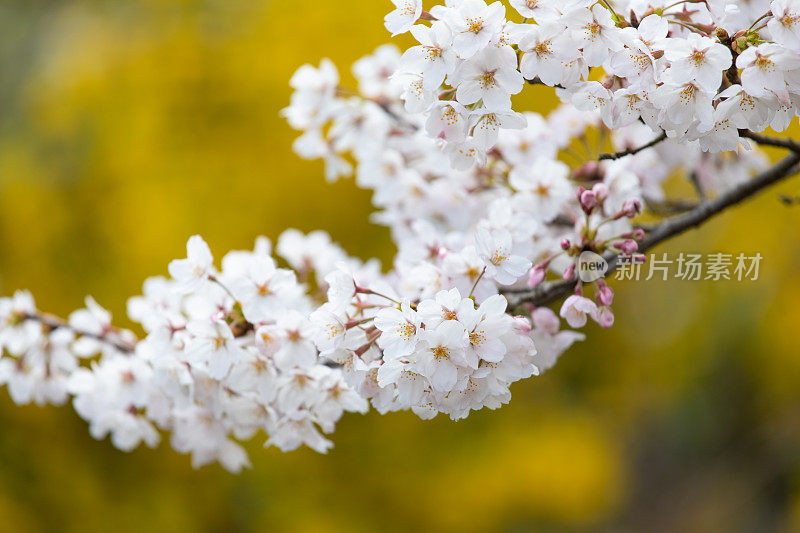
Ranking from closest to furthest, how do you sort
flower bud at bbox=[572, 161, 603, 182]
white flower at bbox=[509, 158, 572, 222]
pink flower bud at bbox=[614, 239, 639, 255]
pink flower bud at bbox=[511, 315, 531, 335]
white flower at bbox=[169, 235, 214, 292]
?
pink flower bud at bbox=[511, 315, 531, 335], pink flower bud at bbox=[614, 239, 639, 255], white flower at bbox=[169, 235, 214, 292], white flower at bbox=[509, 158, 572, 222], flower bud at bbox=[572, 161, 603, 182]

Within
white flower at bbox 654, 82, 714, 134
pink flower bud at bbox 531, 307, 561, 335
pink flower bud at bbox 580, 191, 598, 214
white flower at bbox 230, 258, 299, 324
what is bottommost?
pink flower bud at bbox 531, 307, 561, 335

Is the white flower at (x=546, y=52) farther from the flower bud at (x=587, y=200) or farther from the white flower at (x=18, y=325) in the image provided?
the white flower at (x=18, y=325)

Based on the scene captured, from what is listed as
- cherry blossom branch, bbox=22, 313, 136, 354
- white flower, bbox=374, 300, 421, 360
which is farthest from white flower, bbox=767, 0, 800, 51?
cherry blossom branch, bbox=22, 313, 136, 354

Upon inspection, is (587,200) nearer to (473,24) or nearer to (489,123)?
(489,123)

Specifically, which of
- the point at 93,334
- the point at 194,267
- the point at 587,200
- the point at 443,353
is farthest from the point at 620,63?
the point at 93,334

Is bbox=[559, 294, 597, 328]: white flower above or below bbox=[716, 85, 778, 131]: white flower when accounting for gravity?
below

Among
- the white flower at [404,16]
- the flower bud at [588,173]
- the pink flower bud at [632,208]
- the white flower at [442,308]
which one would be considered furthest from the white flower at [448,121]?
the flower bud at [588,173]

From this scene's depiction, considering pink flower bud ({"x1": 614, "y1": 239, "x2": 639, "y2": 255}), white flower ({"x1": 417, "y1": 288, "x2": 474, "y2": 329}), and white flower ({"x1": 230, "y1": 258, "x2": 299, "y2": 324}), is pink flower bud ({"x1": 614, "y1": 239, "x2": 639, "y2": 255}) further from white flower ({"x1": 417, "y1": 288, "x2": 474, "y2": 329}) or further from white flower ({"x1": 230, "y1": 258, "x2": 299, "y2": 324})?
white flower ({"x1": 230, "y1": 258, "x2": 299, "y2": 324})
